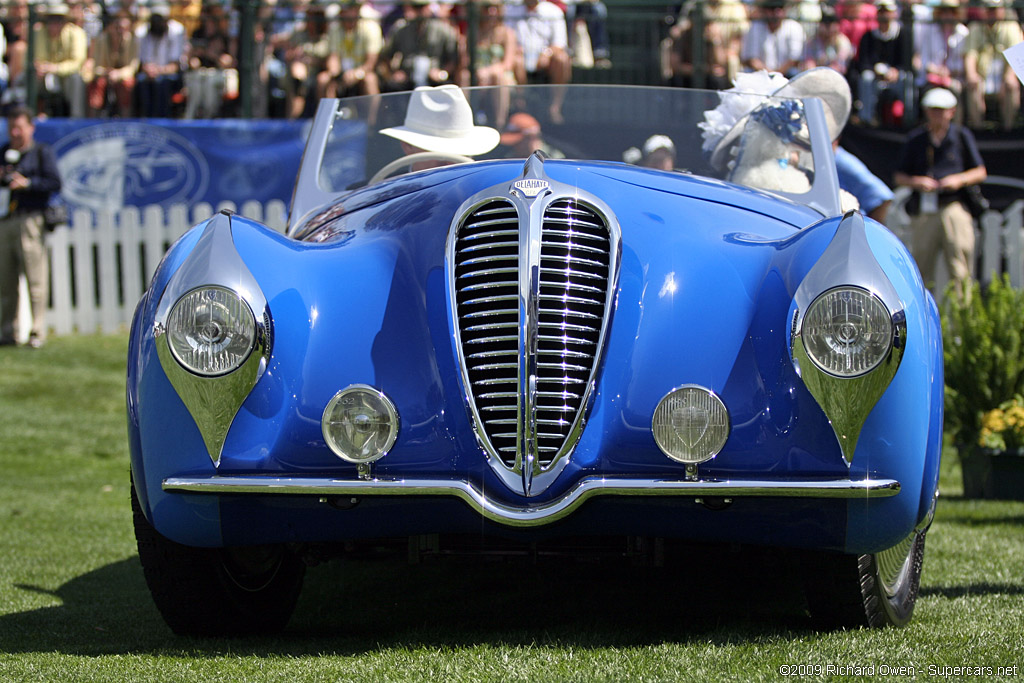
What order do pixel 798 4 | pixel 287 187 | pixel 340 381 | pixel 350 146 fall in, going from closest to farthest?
pixel 340 381 < pixel 350 146 < pixel 287 187 < pixel 798 4

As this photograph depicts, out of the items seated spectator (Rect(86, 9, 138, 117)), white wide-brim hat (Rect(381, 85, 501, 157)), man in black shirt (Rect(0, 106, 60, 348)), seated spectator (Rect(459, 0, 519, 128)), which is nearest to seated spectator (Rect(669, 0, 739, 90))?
seated spectator (Rect(459, 0, 519, 128))

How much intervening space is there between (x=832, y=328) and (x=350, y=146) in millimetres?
2507

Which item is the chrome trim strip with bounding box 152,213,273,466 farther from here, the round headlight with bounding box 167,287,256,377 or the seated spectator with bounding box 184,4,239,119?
the seated spectator with bounding box 184,4,239,119

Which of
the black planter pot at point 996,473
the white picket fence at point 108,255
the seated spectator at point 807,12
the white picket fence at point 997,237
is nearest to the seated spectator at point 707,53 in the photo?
the seated spectator at point 807,12

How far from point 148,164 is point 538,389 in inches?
394

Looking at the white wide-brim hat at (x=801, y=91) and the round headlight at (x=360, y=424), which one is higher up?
the white wide-brim hat at (x=801, y=91)

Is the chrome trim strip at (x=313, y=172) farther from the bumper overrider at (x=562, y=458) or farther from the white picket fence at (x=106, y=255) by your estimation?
the white picket fence at (x=106, y=255)

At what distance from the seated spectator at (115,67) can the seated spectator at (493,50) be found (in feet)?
11.6

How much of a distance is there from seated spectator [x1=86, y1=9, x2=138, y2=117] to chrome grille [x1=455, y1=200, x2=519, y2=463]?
35.4ft

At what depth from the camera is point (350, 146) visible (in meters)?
4.82

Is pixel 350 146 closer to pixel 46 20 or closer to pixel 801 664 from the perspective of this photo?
pixel 801 664

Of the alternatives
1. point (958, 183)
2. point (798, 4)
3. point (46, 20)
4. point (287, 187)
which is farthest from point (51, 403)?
point (798, 4)

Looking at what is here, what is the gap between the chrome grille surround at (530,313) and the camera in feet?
9.63

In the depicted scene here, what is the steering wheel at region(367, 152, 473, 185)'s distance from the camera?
14.5ft
